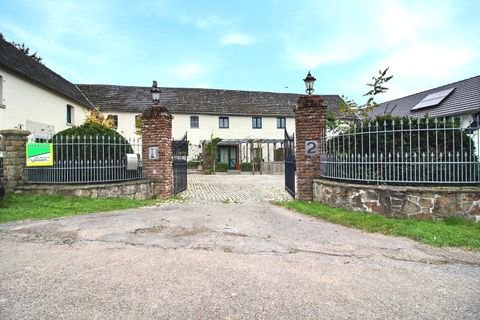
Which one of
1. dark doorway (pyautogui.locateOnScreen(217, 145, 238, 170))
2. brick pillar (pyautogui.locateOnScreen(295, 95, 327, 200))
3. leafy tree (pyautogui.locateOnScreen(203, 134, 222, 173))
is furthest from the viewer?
dark doorway (pyautogui.locateOnScreen(217, 145, 238, 170))

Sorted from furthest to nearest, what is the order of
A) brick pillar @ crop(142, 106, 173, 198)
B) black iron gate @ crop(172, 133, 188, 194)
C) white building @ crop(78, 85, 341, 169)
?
white building @ crop(78, 85, 341, 169) < black iron gate @ crop(172, 133, 188, 194) < brick pillar @ crop(142, 106, 173, 198)

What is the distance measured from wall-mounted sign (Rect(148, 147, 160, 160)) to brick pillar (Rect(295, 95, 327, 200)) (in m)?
4.36

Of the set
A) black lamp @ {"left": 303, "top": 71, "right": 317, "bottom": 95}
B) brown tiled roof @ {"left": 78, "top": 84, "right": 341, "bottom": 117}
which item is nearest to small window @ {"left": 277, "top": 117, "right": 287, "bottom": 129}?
brown tiled roof @ {"left": 78, "top": 84, "right": 341, "bottom": 117}

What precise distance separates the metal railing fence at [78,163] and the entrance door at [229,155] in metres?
22.4

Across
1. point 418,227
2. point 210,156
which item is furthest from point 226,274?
point 210,156

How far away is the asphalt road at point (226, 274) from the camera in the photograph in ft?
9.02

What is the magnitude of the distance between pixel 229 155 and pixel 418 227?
26.5 meters

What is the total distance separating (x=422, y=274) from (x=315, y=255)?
1294 mm

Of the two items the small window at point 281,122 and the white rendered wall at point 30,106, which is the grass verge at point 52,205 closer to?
the white rendered wall at point 30,106

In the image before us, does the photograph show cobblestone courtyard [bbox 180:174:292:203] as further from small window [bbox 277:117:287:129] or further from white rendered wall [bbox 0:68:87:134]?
small window [bbox 277:117:287:129]

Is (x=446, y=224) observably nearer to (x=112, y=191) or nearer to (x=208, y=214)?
(x=208, y=214)

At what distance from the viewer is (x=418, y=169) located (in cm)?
634

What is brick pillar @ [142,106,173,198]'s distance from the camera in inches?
376

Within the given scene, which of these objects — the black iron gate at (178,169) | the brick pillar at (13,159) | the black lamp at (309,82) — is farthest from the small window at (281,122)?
the brick pillar at (13,159)
